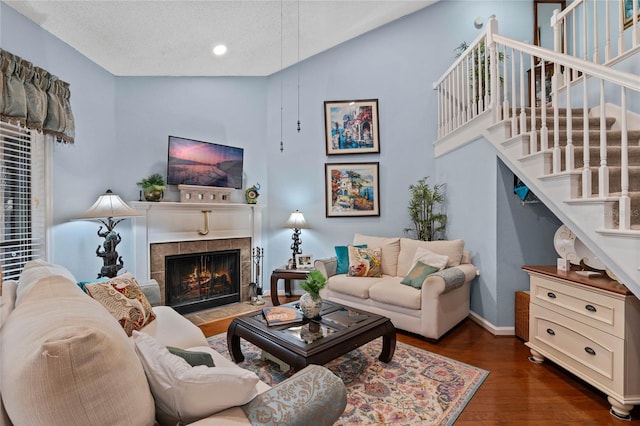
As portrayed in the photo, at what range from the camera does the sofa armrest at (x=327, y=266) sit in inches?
145

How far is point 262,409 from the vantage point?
0.98 meters

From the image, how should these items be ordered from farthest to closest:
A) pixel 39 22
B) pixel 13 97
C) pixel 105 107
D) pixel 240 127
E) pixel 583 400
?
pixel 240 127, pixel 105 107, pixel 39 22, pixel 13 97, pixel 583 400

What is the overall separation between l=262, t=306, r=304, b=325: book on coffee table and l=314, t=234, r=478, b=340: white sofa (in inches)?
42.9

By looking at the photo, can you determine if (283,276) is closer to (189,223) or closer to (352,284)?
(352,284)

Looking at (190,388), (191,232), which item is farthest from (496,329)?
(191,232)

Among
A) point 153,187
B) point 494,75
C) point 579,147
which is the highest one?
point 494,75

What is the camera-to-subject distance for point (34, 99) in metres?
2.31

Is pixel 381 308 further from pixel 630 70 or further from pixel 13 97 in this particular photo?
pixel 13 97

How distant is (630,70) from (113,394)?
13.5ft

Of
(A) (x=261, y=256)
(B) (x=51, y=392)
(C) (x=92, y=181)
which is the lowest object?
(A) (x=261, y=256)

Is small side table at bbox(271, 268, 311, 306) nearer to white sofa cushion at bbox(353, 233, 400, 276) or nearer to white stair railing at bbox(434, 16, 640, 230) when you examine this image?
white sofa cushion at bbox(353, 233, 400, 276)

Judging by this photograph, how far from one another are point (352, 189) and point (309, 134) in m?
1.08

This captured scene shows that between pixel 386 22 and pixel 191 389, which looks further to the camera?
pixel 386 22

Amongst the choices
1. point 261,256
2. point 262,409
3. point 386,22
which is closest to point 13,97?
point 262,409
